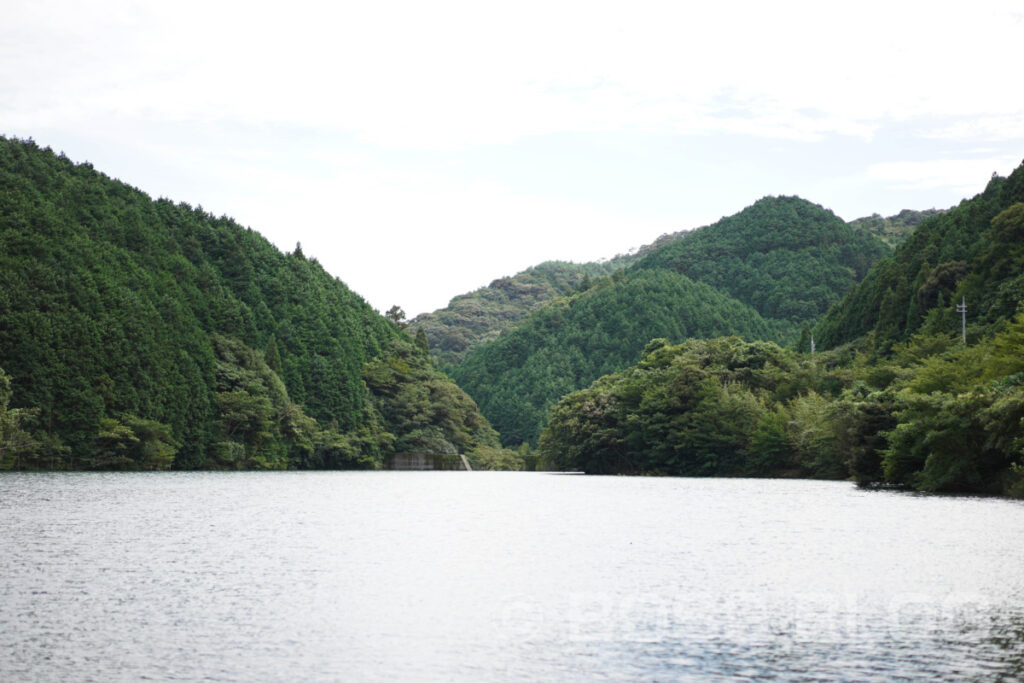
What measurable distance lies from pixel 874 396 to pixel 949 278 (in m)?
43.0

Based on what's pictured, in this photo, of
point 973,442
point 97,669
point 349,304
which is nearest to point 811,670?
point 97,669

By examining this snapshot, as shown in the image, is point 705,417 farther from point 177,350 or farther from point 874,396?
point 177,350

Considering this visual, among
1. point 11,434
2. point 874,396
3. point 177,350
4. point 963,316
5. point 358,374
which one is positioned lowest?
point 11,434

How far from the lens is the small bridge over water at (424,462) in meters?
157

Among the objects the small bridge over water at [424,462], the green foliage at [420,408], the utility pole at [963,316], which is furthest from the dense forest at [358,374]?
the small bridge over water at [424,462]

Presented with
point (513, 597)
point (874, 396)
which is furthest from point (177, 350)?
point (513, 597)

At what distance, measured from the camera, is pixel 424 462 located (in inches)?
6245

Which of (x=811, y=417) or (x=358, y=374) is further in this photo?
(x=358, y=374)

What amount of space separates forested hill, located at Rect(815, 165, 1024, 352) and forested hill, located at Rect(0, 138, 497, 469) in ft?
205

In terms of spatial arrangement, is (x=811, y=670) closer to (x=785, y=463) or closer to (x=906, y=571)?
(x=906, y=571)

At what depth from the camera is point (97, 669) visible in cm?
1548

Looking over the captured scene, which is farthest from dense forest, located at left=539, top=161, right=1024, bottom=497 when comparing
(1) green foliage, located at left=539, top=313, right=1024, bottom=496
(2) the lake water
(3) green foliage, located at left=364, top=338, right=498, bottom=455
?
(3) green foliage, located at left=364, top=338, right=498, bottom=455

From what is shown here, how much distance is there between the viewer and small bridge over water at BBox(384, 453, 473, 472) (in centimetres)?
15725

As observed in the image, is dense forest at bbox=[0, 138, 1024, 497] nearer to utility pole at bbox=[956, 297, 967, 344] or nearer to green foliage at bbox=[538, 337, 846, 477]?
green foliage at bbox=[538, 337, 846, 477]
